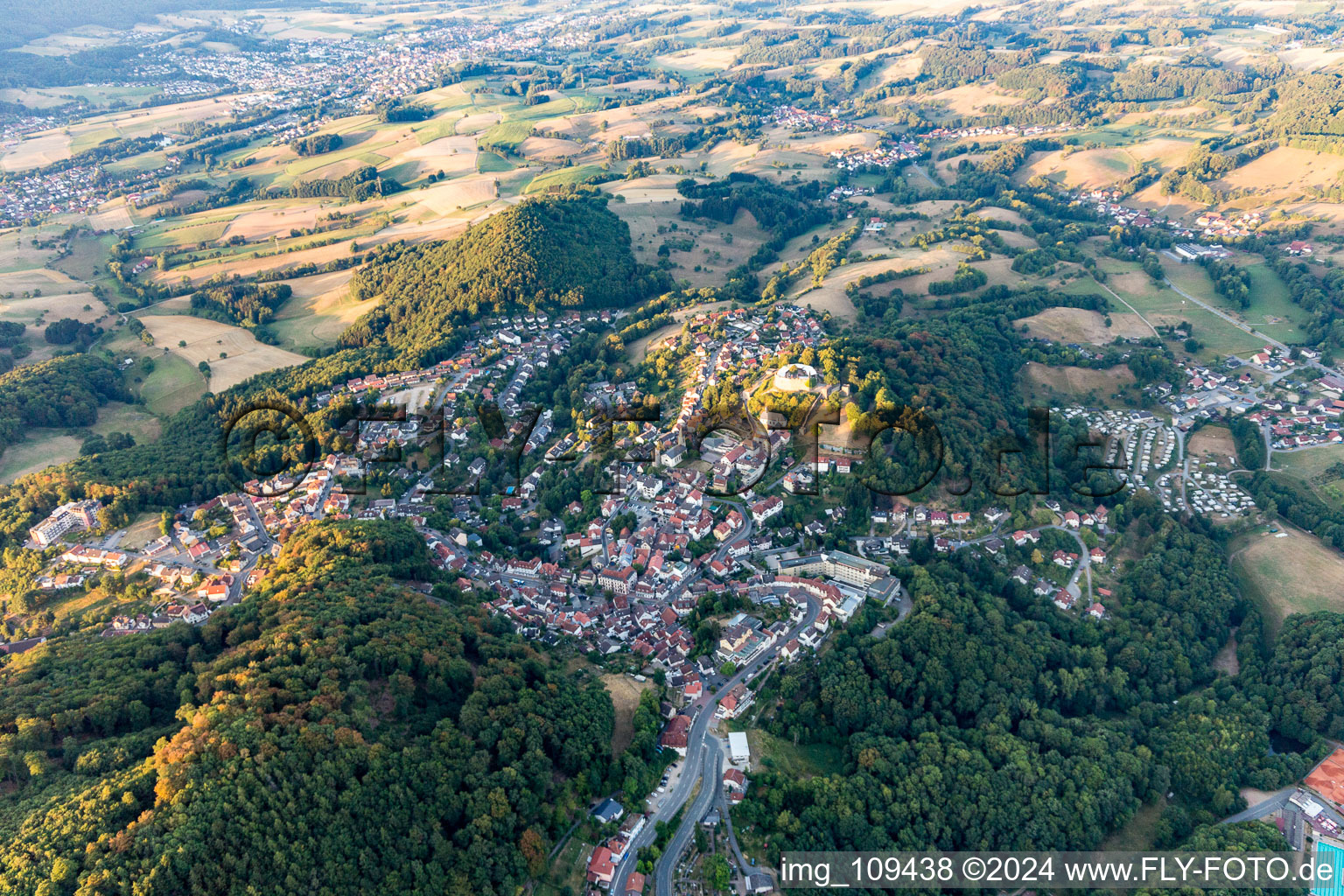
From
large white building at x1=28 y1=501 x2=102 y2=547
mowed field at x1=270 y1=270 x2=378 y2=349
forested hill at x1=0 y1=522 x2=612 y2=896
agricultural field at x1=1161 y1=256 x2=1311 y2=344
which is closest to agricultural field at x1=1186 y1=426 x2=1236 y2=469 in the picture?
agricultural field at x1=1161 y1=256 x2=1311 y2=344

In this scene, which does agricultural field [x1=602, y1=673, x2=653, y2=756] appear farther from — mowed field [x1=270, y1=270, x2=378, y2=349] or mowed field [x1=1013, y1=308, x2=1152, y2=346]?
mowed field [x1=270, y1=270, x2=378, y2=349]

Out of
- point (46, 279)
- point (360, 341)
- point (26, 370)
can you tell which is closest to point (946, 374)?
point (360, 341)

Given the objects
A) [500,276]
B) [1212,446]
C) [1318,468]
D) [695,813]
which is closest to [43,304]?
[500,276]

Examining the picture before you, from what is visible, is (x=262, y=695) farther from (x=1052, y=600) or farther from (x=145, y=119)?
(x=145, y=119)

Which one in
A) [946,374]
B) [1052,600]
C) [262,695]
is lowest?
[1052,600]

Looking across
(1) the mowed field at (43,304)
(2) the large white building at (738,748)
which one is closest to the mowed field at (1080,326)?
(2) the large white building at (738,748)

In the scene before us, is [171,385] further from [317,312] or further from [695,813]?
[695,813]

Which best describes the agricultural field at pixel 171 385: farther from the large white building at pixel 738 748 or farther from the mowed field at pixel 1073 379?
the mowed field at pixel 1073 379

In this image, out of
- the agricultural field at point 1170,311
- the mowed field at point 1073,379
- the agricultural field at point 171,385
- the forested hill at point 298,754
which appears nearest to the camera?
the forested hill at point 298,754
